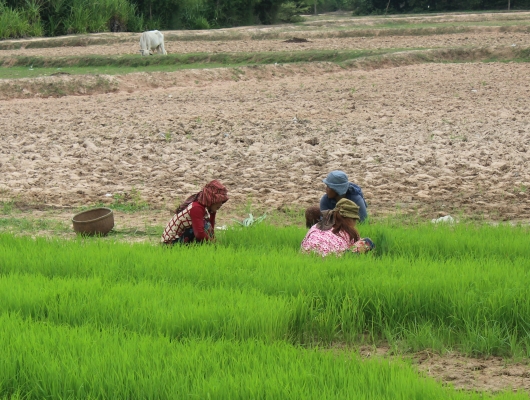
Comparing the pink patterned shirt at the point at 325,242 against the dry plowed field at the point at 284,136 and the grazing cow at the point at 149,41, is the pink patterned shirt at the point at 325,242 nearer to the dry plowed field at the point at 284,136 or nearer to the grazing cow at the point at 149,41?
the dry plowed field at the point at 284,136

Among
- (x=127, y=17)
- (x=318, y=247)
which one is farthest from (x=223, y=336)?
(x=127, y=17)

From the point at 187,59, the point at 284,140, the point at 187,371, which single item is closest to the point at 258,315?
the point at 187,371

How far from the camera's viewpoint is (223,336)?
3.77 m

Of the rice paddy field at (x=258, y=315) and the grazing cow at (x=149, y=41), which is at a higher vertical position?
the grazing cow at (x=149, y=41)

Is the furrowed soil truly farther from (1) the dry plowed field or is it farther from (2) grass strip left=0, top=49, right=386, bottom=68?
(2) grass strip left=0, top=49, right=386, bottom=68

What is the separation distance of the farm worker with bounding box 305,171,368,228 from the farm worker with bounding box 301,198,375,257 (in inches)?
18.7

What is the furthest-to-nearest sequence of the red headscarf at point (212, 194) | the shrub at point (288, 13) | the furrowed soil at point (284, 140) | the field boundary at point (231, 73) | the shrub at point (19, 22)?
1. the shrub at point (288, 13)
2. the shrub at point (19, 22)
3. the field boundary at point (231, 73)
4. the furrowed soil at point (284, 140)
5. the red headscarf at point (212, 194)

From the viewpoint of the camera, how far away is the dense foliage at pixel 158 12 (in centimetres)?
2969

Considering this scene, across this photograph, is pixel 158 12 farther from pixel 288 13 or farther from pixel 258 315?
pixel 258 315

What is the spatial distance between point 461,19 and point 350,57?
678 inches

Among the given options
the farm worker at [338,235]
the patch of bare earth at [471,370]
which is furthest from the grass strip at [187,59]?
the patch of bare earth at [471,370]

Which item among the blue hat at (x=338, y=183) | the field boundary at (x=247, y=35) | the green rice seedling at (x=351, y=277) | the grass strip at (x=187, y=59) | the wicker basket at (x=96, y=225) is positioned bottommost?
the wicker basket at (x=96, y=225)

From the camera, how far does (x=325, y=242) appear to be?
208 inches

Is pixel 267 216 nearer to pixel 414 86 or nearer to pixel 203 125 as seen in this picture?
pixel 203 125
